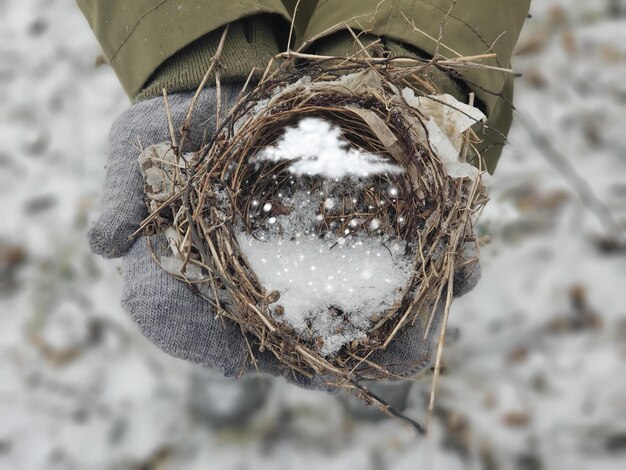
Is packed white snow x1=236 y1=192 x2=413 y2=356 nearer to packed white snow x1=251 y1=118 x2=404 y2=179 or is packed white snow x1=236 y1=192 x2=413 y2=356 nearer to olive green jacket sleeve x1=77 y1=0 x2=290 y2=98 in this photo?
packed white snow x1=251 y1=118 x2=404 y2=179

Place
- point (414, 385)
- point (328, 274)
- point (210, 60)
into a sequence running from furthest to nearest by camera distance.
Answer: point (414, 385)
point (210, 60)
point (328, 274)

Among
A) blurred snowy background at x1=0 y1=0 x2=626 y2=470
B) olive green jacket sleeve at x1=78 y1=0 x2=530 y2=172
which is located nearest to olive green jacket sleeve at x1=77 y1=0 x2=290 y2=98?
olive green jacket sleeve at x1=78 y1=0 x2=530 y2=172

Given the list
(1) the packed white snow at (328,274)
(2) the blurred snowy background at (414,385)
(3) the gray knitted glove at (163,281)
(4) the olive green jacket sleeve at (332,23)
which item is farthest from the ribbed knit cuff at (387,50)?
(2) the blurred snowy background at (414,385)

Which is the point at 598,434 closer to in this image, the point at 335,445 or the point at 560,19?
the point at 335,445

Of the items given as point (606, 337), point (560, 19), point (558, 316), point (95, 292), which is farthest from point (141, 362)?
point (560, 19)

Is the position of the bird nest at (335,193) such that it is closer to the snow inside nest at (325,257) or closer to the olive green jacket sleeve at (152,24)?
the snow inside nest at (325,257)

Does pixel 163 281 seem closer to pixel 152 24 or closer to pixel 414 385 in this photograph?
pixel 152 24

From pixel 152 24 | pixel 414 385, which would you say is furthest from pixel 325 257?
pixel 414 385
